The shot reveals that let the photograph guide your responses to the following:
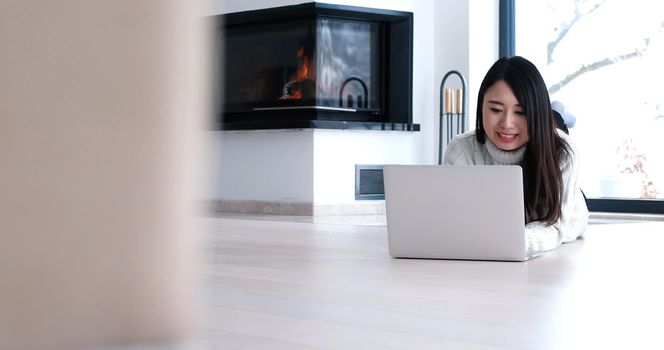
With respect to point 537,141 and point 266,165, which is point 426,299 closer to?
point 537,141

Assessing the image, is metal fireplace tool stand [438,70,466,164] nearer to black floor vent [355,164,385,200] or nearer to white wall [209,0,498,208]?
white wall [209,0,498,208]

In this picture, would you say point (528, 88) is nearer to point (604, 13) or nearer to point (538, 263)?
point (538, 263)

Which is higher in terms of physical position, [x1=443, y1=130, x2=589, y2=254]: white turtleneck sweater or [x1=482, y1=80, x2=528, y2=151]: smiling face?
[x1=482, y1=80, x2=528, y2=151]: smiling face

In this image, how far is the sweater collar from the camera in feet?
10.7

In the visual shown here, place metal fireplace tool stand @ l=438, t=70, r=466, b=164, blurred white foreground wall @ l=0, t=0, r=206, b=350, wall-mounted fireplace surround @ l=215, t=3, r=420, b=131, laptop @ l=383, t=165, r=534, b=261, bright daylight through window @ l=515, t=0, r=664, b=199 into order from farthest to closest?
metal fireplace tool stand @ l=438, t=70, r=466, b=164
wall-mounted fireplace surround @ l=215, t=3, r=420, b=131
bright daylight through window @ l=515, t=0, r=664, b=199
laptop @ l=383, t=165, r=534, b=261
blurred white foreground wall @ l=0, t=0, r=206, b=350

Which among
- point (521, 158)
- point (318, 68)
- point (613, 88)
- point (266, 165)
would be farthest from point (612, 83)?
point (521, 158)

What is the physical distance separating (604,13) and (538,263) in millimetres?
4039

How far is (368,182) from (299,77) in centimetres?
84

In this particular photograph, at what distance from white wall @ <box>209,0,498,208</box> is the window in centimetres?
50

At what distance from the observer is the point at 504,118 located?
125 inches

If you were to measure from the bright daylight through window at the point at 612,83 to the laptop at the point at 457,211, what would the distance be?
12.4 ft

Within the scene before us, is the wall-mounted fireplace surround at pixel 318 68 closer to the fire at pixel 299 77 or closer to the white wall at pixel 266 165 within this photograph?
the fire at pixel 299 77

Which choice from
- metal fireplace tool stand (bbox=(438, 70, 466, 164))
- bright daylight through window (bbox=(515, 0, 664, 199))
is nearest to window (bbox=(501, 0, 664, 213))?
bright daylight through window (bbox=(515, 0, 664, 199))

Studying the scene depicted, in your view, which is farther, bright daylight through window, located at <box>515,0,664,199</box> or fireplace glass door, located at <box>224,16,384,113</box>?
fireplace glass door, located at <box>224,16,384,113</box>
